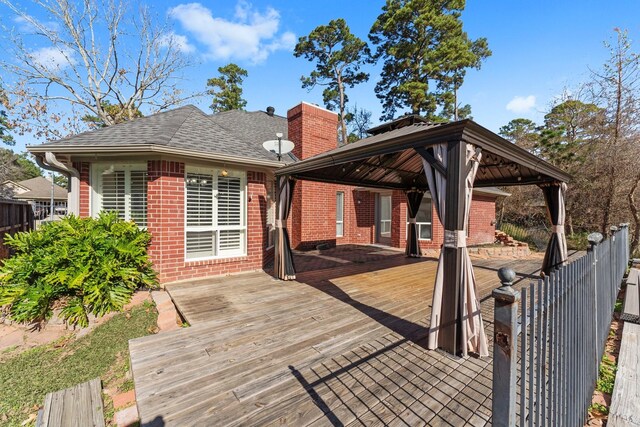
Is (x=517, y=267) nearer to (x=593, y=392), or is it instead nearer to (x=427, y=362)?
(x=593, y=392)

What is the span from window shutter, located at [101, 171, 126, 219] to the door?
995cm

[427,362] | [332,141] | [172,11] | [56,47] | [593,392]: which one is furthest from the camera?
[172,11]

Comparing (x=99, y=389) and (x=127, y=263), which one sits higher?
(x=127, y=263)

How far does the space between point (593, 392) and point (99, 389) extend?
5133 mm

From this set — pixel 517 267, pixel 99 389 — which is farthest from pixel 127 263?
pixel 517 267

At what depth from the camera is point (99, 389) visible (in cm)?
270

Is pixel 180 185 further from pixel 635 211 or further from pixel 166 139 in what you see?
pixel 635 211

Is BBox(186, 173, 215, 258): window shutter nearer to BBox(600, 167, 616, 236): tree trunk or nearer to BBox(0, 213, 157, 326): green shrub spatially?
BBox(0, 213, 157, 326): green shrub

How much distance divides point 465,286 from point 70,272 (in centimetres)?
577

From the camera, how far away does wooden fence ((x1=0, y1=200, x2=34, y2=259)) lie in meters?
6.58

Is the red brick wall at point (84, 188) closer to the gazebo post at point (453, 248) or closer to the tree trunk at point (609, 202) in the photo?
the gazebo post at point (453, 248)

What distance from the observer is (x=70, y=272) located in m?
4.05

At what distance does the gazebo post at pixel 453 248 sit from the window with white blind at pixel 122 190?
5.91m

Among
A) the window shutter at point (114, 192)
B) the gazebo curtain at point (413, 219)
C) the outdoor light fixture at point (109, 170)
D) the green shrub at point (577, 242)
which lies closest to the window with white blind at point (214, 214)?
the window shutter at point (114, 192)
